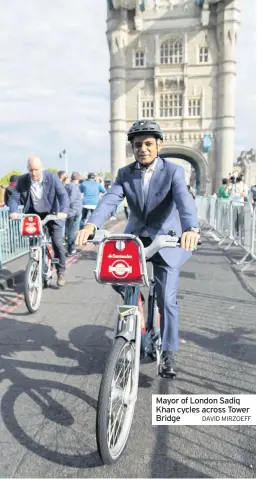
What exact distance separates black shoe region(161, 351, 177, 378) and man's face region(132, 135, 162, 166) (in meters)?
1.60

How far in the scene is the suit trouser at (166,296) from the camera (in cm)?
311

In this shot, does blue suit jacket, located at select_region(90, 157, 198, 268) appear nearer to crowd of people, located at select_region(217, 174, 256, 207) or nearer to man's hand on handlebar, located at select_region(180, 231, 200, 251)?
man's hand on handlebar, located at select_region(180, 231, 200, 251)

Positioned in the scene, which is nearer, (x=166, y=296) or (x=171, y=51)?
(x=166, y=296)

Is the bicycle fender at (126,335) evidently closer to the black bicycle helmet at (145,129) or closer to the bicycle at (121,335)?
the bicycle at (121,335)

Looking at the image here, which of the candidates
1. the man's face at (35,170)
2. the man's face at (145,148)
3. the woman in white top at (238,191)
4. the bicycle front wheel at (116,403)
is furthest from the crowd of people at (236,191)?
the bicycle front wheel at (116,403)

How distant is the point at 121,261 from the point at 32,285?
303cm

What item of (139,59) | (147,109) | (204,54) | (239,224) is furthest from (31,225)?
(204,54)

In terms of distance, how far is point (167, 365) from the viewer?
327 cm

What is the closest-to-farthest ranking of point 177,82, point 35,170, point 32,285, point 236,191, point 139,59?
point 32,285 < point 35,170 < point 236,191 < point 177,82 < point 139,59

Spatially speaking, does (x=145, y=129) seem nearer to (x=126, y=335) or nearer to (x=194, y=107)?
(x=126, y=335)

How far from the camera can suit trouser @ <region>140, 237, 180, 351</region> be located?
311cm

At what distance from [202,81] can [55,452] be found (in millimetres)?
50180

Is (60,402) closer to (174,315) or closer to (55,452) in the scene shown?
(55,452)

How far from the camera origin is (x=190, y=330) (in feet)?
14.8
